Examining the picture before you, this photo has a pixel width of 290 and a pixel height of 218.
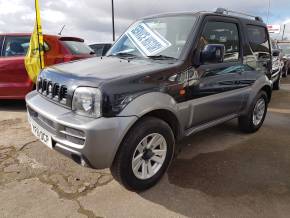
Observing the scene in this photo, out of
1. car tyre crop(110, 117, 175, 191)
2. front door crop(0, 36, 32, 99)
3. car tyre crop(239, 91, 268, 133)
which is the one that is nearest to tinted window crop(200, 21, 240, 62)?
car tyre crop(239, 91, 268, 133)

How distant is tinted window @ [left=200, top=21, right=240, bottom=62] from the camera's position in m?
3.72

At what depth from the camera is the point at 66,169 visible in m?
3.58

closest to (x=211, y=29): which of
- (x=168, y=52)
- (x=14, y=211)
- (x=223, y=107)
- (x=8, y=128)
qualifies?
(x=168, y=52)

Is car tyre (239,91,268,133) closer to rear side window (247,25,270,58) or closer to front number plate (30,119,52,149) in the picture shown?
rear side window (247,25,270,58)

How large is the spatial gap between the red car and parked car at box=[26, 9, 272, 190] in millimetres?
2464

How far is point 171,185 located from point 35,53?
416 centimetres

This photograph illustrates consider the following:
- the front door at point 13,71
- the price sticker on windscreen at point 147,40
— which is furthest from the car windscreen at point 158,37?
the front door at point 13,71

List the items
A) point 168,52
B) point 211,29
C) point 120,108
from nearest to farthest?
Answer: point 120,108 < point 168,52 < point 211,29

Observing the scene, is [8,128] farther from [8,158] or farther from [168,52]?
[168,52]

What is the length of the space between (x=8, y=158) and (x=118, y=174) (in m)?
1.78

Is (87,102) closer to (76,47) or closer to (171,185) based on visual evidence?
(171,185)

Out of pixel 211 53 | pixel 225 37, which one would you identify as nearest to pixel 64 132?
pixel 211 53

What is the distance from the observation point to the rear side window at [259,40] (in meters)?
4.67

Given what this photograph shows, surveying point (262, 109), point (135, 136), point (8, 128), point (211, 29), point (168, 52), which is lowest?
point (8, 128)
